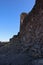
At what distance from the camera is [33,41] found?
1048 centimetres

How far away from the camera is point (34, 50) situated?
952cm

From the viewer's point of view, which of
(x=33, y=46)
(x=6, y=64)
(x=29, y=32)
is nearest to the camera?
(x=6, y=64)

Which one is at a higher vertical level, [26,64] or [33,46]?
[33,46]

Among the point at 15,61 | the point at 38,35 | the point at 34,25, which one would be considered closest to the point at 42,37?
the point at 38,35

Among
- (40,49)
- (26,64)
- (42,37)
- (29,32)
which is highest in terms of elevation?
(29,32)

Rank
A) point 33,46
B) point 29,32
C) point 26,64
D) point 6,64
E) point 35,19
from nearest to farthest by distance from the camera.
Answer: point 26,64
point 6,64
point 33,46
point 35,19
point 29,32

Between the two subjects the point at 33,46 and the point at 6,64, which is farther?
the point at 33,46

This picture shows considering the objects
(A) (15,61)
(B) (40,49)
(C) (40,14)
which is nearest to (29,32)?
A: (C) (40,14)

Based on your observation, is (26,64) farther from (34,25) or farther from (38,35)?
(34,25)

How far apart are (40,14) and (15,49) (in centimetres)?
269

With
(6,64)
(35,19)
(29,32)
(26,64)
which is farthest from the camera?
(29,32)

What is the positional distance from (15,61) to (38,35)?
2209 mm

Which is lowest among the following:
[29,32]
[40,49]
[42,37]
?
[40,49]

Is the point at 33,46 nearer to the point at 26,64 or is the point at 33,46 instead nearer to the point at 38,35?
the point at 38,35
